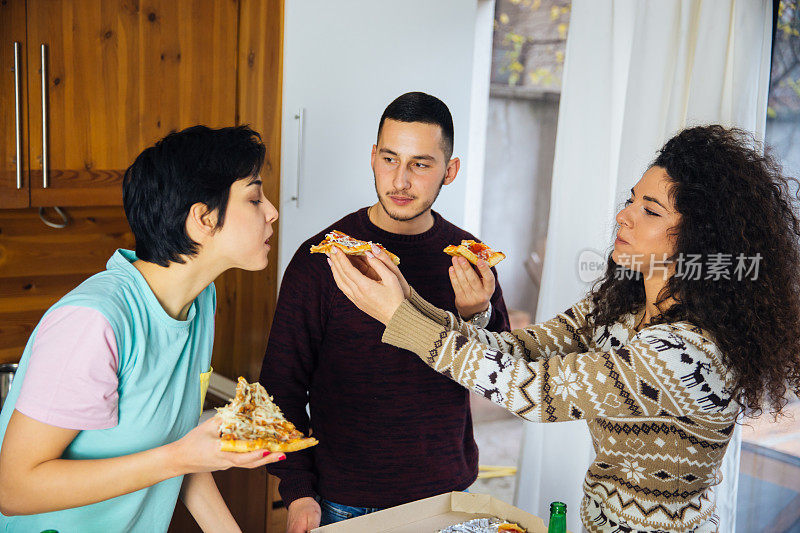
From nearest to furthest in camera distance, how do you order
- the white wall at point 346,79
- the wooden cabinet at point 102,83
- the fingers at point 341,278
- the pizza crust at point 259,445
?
the pizza crust at point 259,445 → the fingers at point 341,278 → the wooden cabinet at point 102,83 → the white wall at point 346,79

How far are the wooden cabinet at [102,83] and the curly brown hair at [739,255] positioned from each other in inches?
69.5

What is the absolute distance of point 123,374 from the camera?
1277mm

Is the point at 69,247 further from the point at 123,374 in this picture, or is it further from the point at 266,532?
the point at 123,374

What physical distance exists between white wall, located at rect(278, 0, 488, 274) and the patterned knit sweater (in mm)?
1274

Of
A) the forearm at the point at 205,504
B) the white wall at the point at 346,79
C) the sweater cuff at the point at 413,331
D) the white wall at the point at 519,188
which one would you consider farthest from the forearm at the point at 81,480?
the white wall at the point at 519,188

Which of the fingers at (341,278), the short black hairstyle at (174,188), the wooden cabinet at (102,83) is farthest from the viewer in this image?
the wooden cabinet at (102,83)

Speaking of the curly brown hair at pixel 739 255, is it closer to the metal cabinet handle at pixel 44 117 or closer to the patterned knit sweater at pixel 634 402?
the patterned knit sweater at pixel 634 402

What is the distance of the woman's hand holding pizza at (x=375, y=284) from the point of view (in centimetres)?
154

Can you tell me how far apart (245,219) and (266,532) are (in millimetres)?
1608

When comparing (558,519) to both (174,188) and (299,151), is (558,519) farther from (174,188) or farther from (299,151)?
(299,151)

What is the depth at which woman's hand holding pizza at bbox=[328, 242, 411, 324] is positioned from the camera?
1.54 m

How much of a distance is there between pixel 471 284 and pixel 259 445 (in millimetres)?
833

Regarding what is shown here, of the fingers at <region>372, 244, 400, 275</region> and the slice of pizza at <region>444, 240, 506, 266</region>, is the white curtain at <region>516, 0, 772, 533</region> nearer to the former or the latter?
the slice of pizza at <region>444, 240, 506, 266</region>

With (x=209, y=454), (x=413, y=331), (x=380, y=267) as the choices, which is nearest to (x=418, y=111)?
(x=380, y=267)
